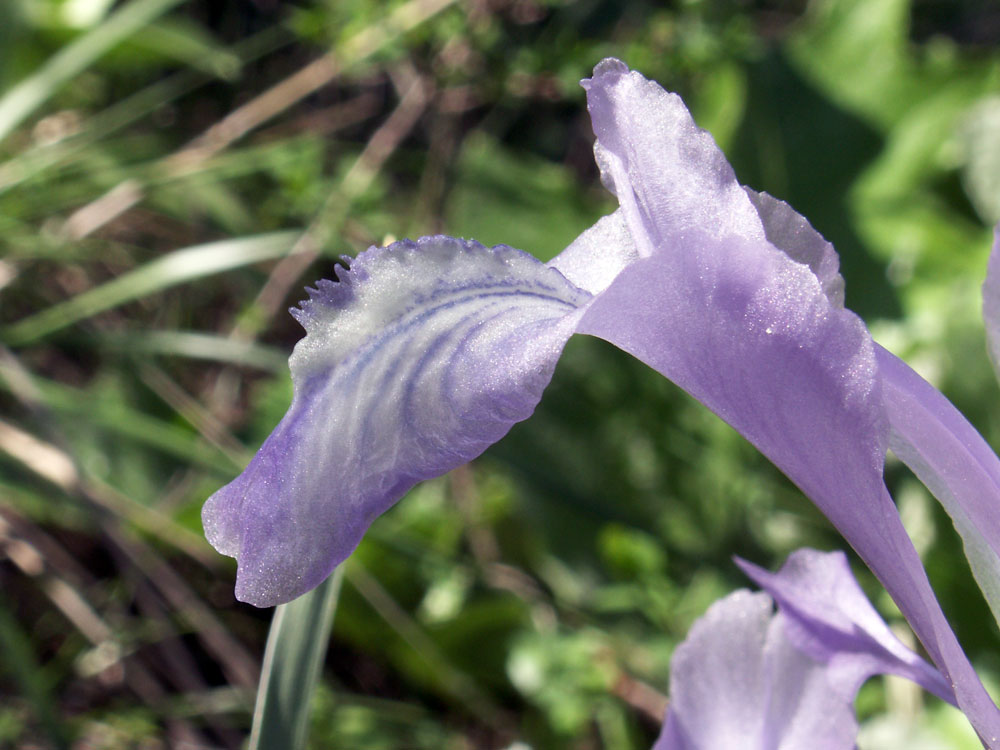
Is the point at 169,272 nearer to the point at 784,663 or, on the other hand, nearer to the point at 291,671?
the point at 291,671

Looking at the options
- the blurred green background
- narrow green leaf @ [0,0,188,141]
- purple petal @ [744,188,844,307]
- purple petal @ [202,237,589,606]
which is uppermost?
purple petal @ [744,188,844,307]

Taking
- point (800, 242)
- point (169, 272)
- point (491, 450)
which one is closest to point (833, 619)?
point (800, 242)

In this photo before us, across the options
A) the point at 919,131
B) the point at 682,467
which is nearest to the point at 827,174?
the point at 919,131

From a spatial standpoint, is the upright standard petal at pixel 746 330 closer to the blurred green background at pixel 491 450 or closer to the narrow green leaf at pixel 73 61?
the blurred green background at pixel 491 450

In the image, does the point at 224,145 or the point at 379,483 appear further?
the point at 224,145

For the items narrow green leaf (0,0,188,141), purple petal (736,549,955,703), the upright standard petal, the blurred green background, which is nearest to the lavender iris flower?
purple petal (736,549,955,703)

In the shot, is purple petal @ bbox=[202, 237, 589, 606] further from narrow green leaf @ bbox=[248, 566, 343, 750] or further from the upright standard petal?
A: narrow green leaf @ bbox=[248, 566, 343, 750]

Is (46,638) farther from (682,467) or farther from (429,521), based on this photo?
(682,467)
